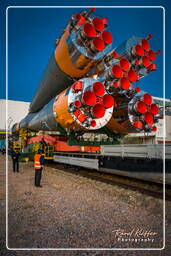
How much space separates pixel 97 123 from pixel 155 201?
2.65 m

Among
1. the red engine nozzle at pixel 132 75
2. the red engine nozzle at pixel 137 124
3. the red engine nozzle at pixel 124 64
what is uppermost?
the red engine nozzle at pixel 124 64

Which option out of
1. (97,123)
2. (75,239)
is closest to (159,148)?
(97,123)

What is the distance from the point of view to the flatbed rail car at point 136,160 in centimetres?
434

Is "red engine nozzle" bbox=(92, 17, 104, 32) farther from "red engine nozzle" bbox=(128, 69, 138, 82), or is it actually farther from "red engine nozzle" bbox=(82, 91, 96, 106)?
"red engine nozzle" bbox=(82, 91, 96, 106)

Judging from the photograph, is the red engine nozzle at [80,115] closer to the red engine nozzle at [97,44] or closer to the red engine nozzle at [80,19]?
the red engine nozzle at [97,44]

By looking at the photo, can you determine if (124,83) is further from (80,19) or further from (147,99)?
(80,19)

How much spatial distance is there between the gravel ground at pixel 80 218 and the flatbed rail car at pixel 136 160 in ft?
1.74

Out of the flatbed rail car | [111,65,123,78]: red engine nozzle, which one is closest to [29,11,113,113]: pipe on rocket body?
[111,65,123,78]: red engine nozzle

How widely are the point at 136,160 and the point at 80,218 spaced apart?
7.85 ft

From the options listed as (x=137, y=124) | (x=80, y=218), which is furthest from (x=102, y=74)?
(x=80, y=218)

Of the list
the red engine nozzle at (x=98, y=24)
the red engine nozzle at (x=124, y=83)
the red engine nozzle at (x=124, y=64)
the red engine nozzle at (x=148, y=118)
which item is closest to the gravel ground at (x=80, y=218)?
the red engine nozzle at (x=148, y=118)

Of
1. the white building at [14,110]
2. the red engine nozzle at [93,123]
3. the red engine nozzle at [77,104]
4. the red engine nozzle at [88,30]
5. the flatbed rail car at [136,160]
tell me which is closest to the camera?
the flatbed rail car at [136,160]

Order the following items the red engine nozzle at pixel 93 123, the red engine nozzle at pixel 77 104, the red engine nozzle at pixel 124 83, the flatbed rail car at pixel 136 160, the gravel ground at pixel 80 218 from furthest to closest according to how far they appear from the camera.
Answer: the red engine nozzle at pixel 93 123, the red engine nozzle at pixel 124 83, the red engine nozzle at pixel 77 104, the flatbed rail car at pixel 136 160, the gravel ground at pixel 80 218

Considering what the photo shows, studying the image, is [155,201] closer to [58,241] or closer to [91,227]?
[91,227]
